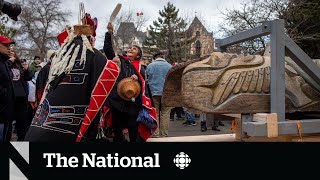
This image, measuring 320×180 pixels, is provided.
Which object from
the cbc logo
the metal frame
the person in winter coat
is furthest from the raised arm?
the person in winter coat

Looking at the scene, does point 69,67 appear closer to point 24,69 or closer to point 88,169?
point 88,169

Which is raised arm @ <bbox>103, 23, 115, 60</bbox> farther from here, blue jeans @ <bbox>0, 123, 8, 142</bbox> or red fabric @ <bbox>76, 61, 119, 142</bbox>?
blue jeans @ <bbox>0, 123, 8, 142</bbox>

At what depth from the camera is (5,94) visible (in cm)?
409

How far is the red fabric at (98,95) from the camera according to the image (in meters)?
3.16

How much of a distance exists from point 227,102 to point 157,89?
402cm

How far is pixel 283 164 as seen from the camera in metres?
2.40

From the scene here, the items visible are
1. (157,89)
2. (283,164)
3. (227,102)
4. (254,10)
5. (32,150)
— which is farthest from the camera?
(254,10)

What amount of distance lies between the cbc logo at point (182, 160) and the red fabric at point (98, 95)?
0.94 meters

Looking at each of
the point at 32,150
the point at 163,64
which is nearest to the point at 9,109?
the point at 32,150

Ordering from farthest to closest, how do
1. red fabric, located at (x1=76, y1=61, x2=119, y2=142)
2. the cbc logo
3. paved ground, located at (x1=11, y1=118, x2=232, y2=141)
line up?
paved ground, located at (x1=11, y1=118, x2=232, y2=141)
red fabric, located at (x1=76, y1=61, x2=119, y2=142)
the cbc logo

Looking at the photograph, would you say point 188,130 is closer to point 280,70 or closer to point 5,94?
point 5,94

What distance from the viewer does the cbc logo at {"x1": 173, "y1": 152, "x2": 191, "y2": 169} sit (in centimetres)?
243

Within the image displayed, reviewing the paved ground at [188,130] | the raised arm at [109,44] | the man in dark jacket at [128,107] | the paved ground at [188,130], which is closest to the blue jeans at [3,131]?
the man in dark jacket at [128,107]

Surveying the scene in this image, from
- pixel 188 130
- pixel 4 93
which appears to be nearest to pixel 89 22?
pixel 4 93
